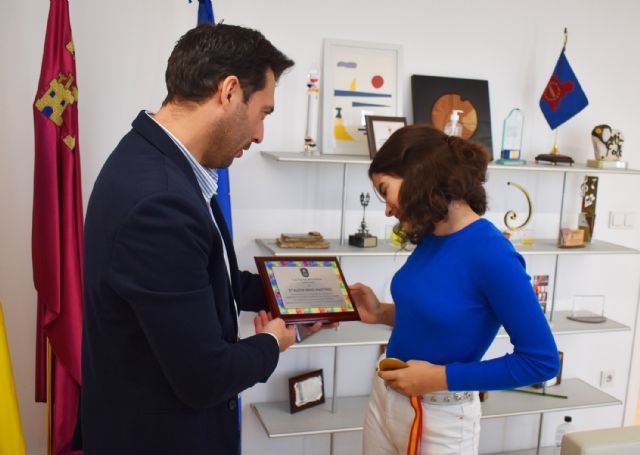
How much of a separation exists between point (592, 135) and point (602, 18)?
0.59m

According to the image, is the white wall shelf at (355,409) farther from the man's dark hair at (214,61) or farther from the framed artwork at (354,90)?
the man's dark hair at (214,61)

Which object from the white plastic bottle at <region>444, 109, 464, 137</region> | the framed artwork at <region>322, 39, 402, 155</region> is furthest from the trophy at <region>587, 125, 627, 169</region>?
the framed artwork at <region>322, 39, 402, 155</region>

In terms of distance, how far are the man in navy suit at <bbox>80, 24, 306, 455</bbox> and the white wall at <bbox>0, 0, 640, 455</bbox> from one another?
132 centimetres

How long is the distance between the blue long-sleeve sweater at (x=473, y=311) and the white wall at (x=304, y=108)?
1.22 metres

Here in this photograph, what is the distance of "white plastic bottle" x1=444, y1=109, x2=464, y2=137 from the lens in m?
2.68

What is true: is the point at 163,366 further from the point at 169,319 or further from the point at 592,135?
the point at 592,135

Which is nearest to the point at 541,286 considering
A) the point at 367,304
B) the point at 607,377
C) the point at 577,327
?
the point at 577,327

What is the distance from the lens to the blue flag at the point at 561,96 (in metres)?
2.79

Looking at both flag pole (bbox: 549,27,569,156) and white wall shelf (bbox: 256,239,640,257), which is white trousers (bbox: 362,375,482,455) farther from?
flag pole (bbox: 549,27,569,156)

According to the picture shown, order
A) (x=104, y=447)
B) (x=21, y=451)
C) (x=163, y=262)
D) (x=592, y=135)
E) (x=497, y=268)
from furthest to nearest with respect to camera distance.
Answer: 1. (x=592, y=135)
2. (x=21, y=451)
3. (x=497, y=268)
4. (x=104, y=447)
5. (x=163, y=262)

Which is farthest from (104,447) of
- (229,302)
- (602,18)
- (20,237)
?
(602,18)

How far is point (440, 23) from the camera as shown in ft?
9.23

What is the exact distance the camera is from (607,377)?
3369 mm

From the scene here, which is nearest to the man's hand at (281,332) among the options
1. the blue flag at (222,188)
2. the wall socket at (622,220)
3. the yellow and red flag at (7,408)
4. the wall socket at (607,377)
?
the blue flag at (222,188)
